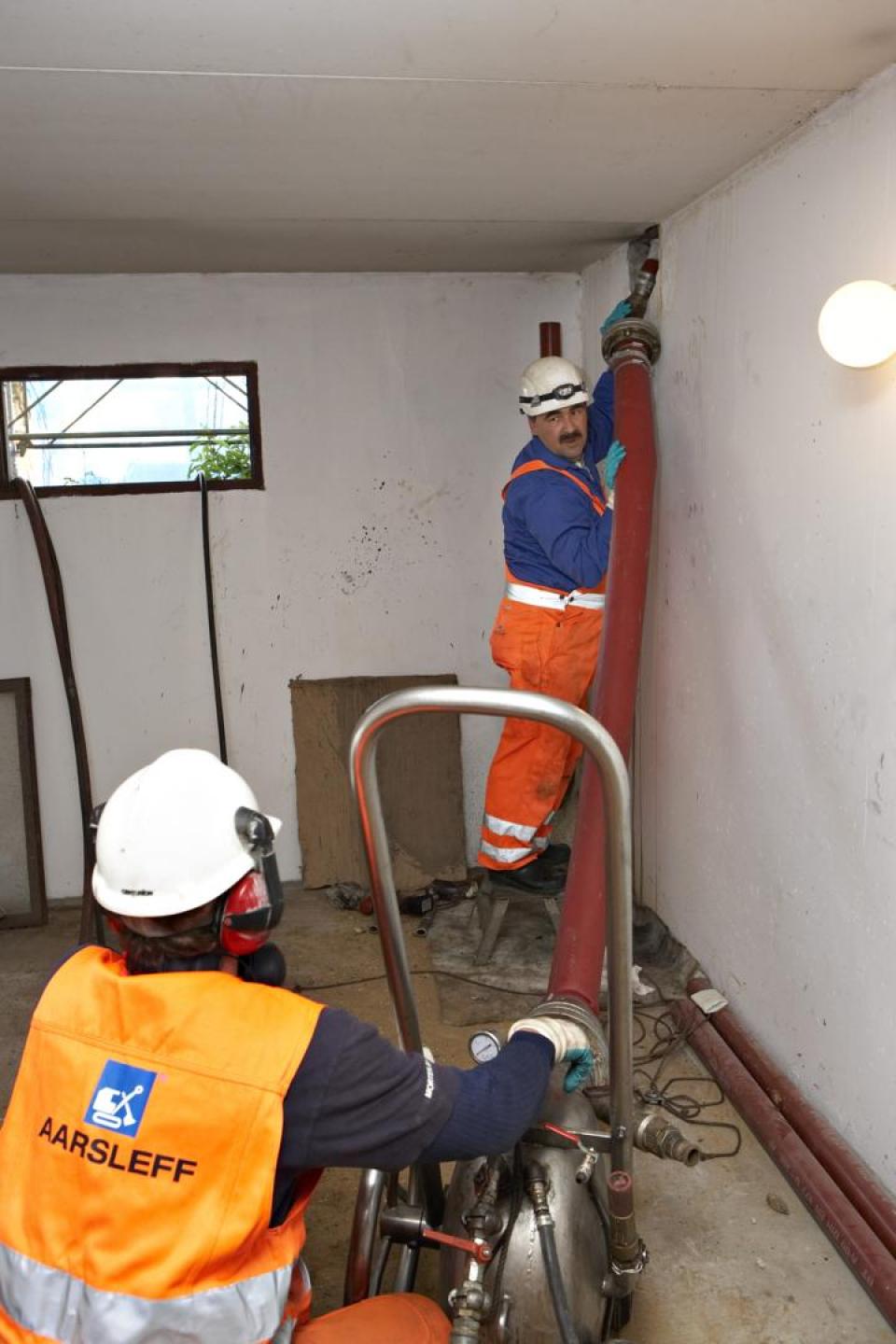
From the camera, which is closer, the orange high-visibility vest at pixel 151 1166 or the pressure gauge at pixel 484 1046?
the orange high-visibility vest at pixel 151 1166

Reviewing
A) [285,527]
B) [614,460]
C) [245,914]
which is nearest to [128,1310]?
[245,914]

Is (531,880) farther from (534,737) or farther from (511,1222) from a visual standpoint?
(511,1222)

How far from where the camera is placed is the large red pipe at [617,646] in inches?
88.7

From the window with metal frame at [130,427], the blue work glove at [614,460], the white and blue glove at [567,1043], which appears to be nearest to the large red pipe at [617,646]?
the blue work glove at [614,460]

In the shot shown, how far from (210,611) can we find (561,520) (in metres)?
1.32

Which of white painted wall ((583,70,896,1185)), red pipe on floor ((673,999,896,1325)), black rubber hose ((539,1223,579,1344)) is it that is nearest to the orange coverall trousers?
white painted wall ((583,70,896,1185))

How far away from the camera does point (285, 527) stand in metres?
3.92

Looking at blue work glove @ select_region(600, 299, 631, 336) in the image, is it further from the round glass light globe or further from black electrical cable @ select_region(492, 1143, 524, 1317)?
black electrical cable @ select_region(492, 1143, 524, 1317)

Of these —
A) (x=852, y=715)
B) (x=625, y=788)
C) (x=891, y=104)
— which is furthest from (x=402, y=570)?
(x=625, y=788)

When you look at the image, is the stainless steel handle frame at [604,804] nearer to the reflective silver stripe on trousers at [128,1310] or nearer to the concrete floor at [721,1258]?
the reflective silver stripe on trousers at [128,1310]

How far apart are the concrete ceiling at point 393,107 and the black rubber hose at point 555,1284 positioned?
68.4 inches

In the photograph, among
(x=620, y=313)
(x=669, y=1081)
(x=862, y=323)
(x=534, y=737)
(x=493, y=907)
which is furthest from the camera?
(x=493, y=907)

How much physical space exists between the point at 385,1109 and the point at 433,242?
107 inches

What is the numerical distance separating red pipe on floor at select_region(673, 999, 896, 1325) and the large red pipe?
0.57 metres
